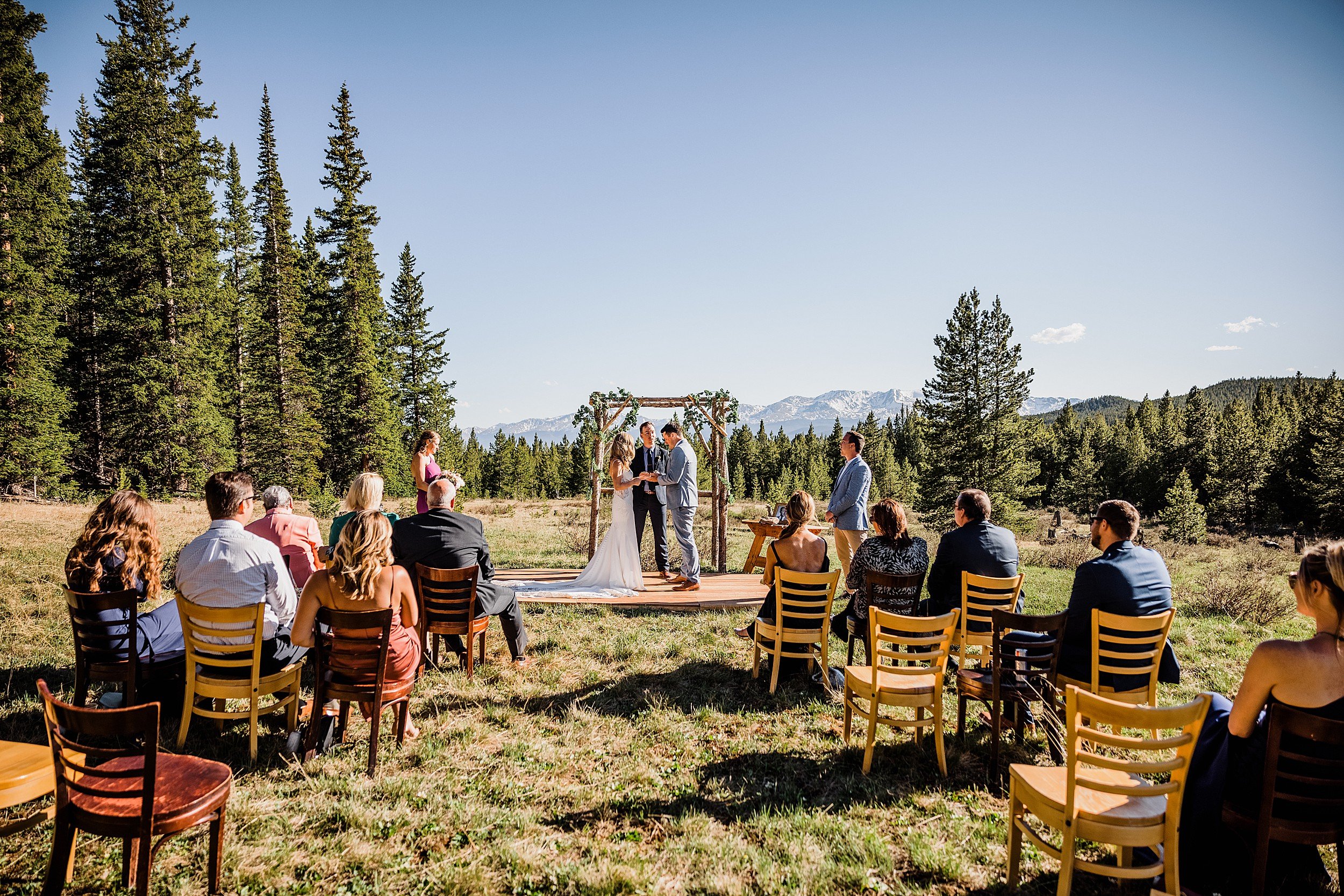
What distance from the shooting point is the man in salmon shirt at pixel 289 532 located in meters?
5.74

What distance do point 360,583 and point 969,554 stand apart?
505 cm

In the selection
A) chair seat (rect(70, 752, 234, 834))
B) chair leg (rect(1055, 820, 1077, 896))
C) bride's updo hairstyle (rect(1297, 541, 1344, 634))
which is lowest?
chair leg (rect(1055, 820, 1077, 896))

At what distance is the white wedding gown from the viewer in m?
9.68

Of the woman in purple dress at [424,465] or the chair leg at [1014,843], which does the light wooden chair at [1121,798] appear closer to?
the chair leg at [1014,843]

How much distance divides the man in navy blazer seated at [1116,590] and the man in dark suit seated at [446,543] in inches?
193

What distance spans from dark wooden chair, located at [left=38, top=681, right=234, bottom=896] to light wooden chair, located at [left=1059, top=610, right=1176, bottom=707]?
199 inches

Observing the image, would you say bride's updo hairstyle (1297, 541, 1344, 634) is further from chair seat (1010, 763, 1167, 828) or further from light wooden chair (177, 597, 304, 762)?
light wooden chair (177, 597, 304, 762)

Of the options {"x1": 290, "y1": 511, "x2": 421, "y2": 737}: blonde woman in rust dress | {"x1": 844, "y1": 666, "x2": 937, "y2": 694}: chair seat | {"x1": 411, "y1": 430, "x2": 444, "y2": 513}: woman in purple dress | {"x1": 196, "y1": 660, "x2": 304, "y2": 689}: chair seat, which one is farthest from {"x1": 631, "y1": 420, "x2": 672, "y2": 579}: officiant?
{"x1": 196, "y1": 660, "x2": 304, "y2": 689}: chair seat

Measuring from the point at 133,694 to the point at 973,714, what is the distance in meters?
6.39

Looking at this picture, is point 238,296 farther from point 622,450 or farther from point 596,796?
point 596,796

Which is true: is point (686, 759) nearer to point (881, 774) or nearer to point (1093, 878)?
point (881, 774)

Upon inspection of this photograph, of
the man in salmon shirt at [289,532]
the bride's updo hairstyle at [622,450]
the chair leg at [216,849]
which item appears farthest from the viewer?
the bride's updo hairstyle at [622,450]

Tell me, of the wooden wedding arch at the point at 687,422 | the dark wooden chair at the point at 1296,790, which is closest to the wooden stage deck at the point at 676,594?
the wooden wedding arch at the point at 687,422

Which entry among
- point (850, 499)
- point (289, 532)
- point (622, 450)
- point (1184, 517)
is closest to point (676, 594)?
point (622, 450)
